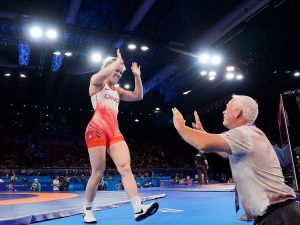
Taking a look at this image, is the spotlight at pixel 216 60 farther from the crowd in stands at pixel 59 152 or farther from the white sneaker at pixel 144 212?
the crowd in stands at pixel 59 152

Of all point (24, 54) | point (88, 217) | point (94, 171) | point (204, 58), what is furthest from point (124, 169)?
point (24, 54)

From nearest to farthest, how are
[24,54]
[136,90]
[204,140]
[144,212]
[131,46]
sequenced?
[204,140] → [144,212] → [136,90] → [131,46] → [24,54]

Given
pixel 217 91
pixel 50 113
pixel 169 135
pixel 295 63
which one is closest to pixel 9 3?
pixel 295 63

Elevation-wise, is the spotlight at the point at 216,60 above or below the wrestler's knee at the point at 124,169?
above

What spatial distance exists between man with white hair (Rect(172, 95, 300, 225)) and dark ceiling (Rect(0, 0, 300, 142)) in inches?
304

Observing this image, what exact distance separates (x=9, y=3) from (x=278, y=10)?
7.67 m

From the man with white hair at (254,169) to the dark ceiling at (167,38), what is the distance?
7719mm

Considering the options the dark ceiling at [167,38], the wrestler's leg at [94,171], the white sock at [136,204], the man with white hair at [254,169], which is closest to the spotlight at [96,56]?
the dark ceiling at [167,38]

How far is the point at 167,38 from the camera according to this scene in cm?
1065

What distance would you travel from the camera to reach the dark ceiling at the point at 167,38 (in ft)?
29.5

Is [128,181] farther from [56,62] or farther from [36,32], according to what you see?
[56,62]

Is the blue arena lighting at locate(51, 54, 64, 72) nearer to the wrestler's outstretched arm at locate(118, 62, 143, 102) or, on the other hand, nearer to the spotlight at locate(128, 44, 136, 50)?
the spotlight at locate(128, 44, 136, 50)

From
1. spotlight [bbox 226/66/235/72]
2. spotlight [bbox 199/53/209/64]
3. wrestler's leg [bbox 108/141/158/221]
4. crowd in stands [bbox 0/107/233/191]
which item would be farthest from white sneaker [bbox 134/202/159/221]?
crowd in stands [bbox 0/107/233/191]

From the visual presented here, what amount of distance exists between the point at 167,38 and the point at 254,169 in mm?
9400
